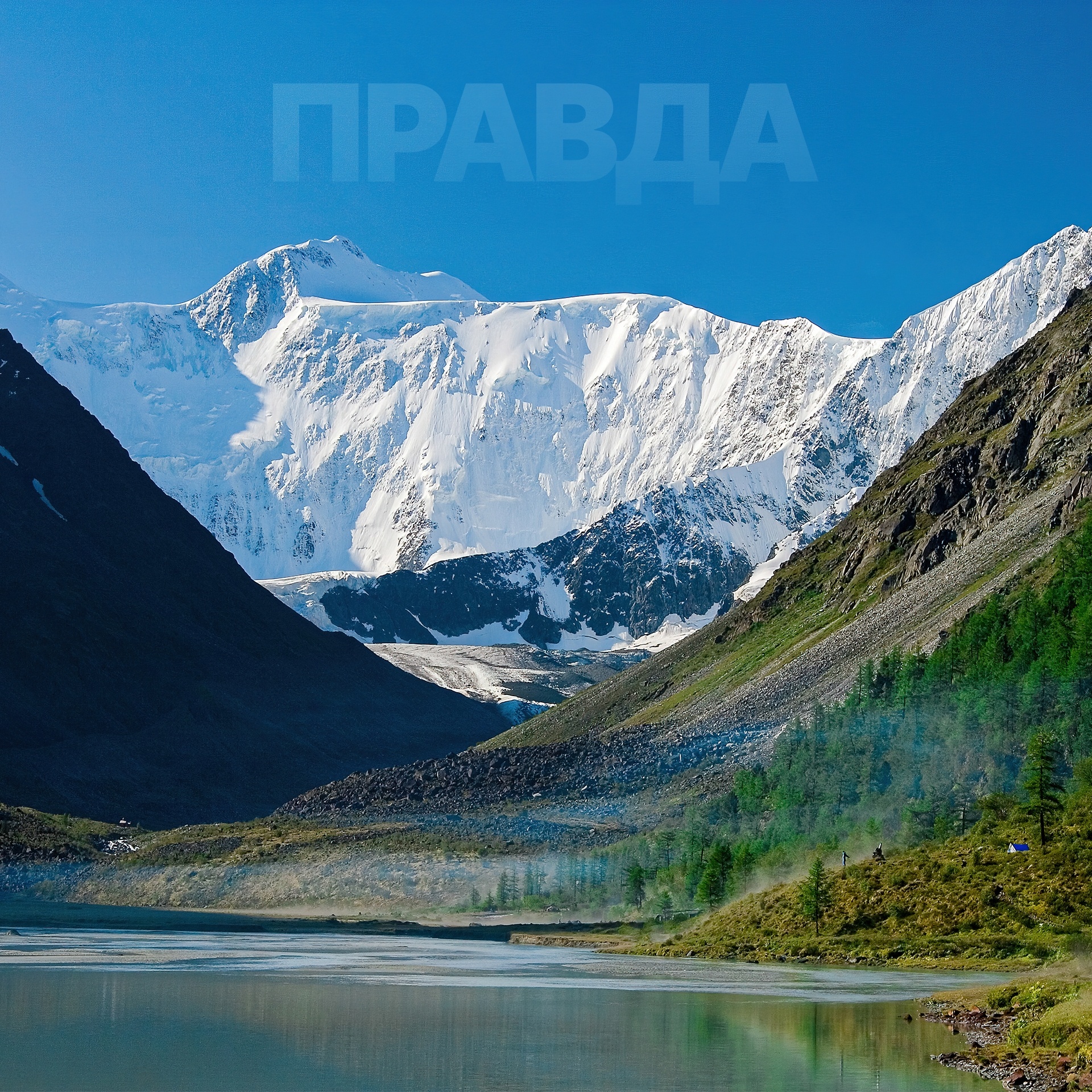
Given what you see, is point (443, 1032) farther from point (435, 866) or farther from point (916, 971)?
point (435, 866)

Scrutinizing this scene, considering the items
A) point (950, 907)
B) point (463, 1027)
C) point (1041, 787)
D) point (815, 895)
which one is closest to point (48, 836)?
point (815, 895)

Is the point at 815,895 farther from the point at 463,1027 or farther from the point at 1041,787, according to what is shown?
the point at 463,1027

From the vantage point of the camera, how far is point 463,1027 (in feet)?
190

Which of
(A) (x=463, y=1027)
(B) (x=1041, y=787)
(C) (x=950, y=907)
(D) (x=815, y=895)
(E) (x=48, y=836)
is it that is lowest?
(A) (x=463, y=1027)

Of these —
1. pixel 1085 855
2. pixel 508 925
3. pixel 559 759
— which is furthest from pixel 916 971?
pixel 559 759

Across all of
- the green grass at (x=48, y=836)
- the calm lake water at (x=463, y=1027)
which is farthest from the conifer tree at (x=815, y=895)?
the green grass at (x=48, y=836)

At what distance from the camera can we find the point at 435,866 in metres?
157

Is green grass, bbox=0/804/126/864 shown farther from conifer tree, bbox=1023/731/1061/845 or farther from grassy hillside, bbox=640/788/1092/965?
conifer tree, bbox=1023/731/1061/845

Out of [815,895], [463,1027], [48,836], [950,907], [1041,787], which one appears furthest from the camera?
[48,836]

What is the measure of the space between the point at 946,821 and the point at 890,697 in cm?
5171

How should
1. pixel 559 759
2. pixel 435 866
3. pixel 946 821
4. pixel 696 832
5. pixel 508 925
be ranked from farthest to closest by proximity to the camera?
pixel 559 759, pixel 435 866, pixel 696 832, pixel 508 925, pixel 946 821

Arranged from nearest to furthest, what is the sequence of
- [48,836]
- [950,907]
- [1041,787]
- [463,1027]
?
[463,1027] → [950,907] → [1041,787] → [48,836]

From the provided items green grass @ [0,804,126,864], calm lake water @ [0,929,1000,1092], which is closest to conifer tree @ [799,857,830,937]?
calm lake water @ [0,929,1000,1092]

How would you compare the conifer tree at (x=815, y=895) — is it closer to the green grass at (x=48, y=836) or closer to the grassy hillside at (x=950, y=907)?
the grassy hillside at (x=950, y=907)
